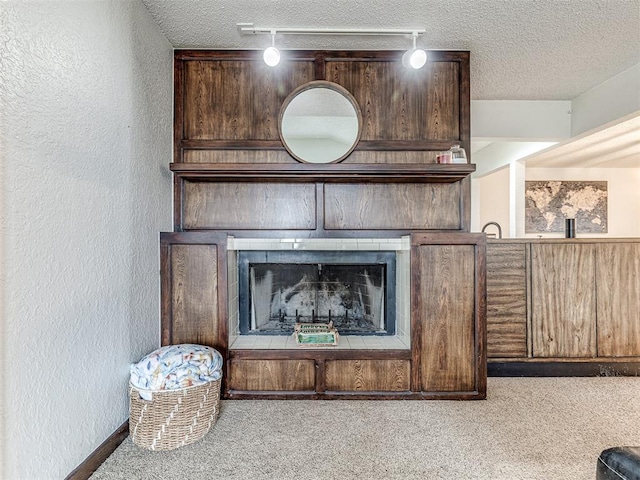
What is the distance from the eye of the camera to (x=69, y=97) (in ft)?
4.87

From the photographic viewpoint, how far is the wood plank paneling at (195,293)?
2354 millimetres

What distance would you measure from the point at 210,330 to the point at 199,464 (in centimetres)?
85

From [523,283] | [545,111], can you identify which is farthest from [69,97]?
[545,111]

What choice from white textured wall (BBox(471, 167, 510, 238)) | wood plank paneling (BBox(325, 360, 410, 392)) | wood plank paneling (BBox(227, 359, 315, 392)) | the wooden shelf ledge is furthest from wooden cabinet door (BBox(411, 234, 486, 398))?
white textured wall (BBox(471, 167, 510, 238))

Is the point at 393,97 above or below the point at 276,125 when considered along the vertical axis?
above

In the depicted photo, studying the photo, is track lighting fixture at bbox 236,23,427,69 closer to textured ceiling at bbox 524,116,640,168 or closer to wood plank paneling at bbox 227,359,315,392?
wood plank paneling at bbox 227,359,315,392

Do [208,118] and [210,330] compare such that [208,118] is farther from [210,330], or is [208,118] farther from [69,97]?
[210,330]

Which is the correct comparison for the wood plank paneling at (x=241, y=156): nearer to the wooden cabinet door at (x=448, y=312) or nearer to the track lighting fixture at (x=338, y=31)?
the track lighting fixture at (x=338, y=31)

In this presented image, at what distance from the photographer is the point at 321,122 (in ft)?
8.23

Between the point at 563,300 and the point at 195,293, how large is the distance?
2910mm

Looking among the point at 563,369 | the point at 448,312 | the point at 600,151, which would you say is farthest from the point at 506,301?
the point at 600,151

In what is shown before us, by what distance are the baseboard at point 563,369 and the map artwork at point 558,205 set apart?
331 cm

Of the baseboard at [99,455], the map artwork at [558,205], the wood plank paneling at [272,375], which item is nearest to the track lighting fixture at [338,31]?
the wood plank paneling at [272,375]

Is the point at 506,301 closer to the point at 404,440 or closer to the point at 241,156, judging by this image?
the point at 404,440
